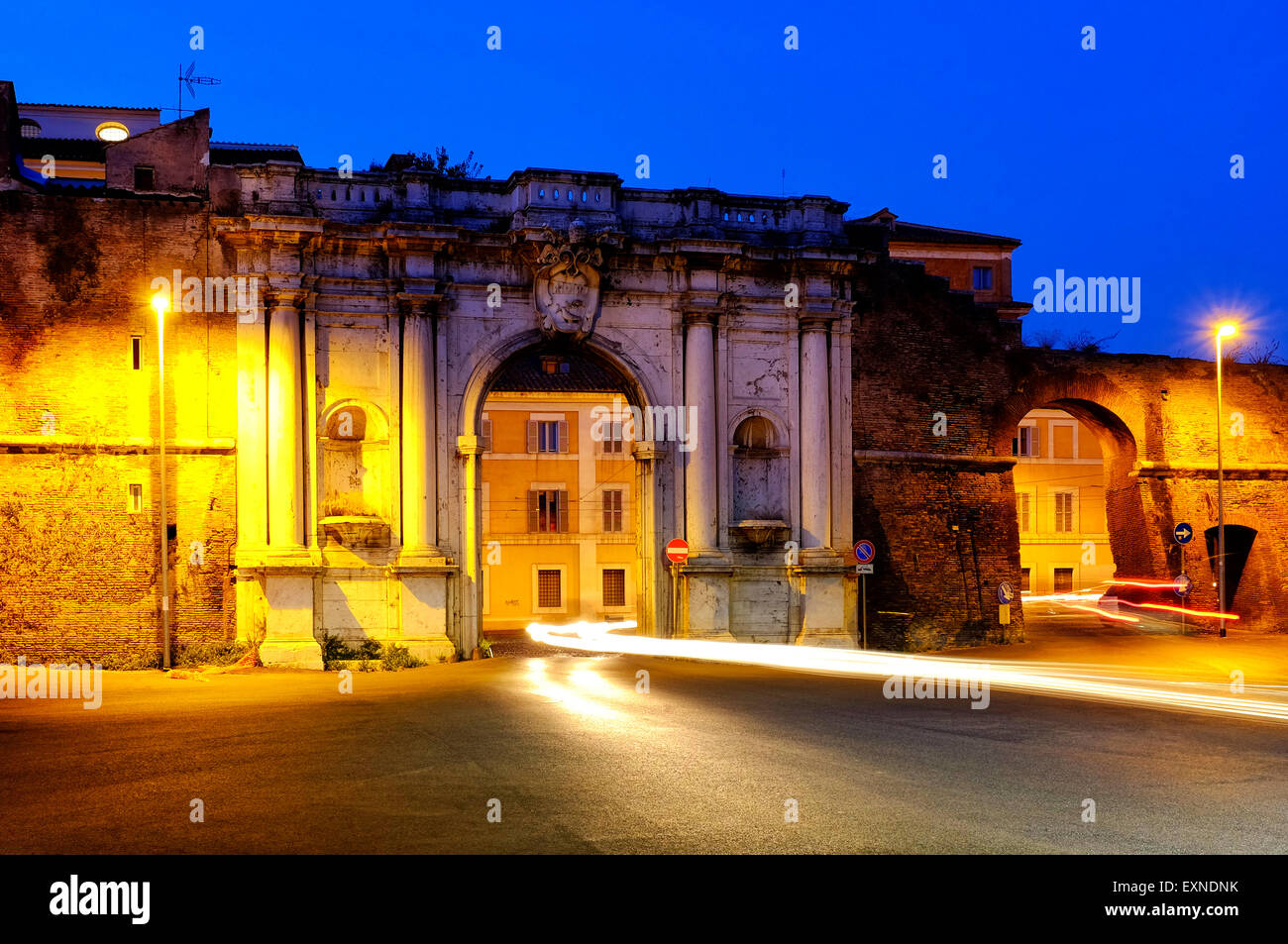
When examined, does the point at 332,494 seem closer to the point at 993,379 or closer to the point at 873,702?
the point at 873,702

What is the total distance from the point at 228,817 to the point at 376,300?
1559 centimetres

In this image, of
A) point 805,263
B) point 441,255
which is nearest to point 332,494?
point 441,255

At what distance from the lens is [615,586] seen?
137ft

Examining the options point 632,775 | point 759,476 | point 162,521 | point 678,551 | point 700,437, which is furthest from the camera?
point 759,476

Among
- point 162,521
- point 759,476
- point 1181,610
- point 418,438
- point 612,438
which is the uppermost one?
point 612,438

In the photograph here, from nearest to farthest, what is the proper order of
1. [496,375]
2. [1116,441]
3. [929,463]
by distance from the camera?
[496,375] → [929,463] → [1116,441]

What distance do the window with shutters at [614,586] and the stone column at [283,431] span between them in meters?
21.0

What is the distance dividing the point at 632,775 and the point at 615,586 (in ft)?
105

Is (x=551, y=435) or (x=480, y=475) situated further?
(x=551, y=435)

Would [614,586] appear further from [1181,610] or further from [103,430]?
[103,430]

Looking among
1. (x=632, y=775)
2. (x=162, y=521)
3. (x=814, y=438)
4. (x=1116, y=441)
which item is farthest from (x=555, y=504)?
(x=632, y=775)

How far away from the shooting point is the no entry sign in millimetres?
22750

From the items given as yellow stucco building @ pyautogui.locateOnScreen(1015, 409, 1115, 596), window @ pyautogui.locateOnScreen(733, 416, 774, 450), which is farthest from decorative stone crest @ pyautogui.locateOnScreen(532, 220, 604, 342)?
yellow stucco building @ pyautogui.locateOnScreen(1015, 409, 1115, 596)
